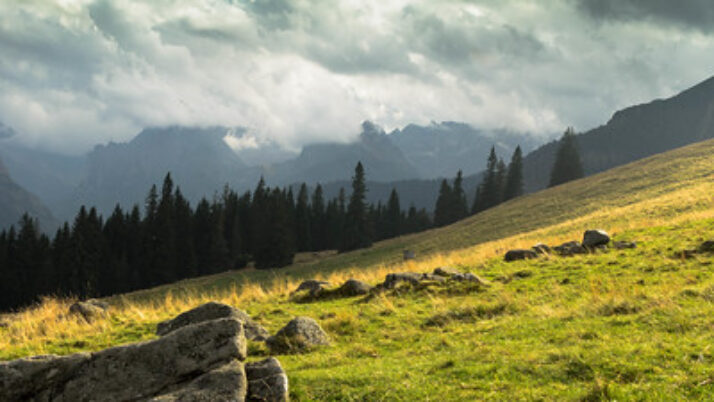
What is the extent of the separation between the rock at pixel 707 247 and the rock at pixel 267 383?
1562 centimetres

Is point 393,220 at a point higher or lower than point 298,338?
higher

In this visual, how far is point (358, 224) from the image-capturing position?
9369cm

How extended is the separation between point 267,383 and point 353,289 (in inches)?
379

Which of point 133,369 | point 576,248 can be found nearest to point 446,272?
point 576,248

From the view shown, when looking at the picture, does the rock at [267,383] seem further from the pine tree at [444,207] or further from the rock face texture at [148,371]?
the pine tree at [444,207]

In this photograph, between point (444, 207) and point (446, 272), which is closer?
point (446, 272)

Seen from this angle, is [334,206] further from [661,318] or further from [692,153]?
[661,318]

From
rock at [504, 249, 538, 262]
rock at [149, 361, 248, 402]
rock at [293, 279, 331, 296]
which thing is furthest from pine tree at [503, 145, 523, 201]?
rock at [149, 361, 248, 402]

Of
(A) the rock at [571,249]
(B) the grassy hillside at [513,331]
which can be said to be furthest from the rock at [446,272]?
(A) the rock at [571,249]

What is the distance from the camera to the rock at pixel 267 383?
19.1 feet

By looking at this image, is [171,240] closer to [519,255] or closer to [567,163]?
[519,255]

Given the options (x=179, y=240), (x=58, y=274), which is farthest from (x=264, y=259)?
(x=58, y=274)

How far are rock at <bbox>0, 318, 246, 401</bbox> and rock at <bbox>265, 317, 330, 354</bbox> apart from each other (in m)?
2.74

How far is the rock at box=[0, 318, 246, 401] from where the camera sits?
589 centimetres
